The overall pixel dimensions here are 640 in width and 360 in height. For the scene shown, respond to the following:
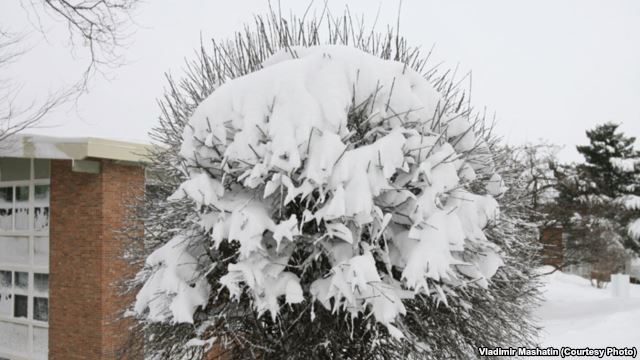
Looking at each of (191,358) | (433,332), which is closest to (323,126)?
(433,332)

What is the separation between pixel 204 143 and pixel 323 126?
88 cm

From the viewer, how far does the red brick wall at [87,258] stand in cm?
854

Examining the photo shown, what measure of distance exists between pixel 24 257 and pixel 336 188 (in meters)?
8.42

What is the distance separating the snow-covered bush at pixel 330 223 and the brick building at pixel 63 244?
170 inches

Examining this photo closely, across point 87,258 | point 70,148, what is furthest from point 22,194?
point 70,148

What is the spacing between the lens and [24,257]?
977 centimetres

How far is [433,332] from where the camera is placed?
A: 4199 mm

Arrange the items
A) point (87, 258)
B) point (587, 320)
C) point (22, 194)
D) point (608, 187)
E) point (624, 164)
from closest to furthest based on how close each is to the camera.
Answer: point (87, 258), point (22, 194), point (587, 320), point (608, 187), point (624, 164)

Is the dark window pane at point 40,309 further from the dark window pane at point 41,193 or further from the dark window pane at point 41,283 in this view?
the dark window pane at point 41,193

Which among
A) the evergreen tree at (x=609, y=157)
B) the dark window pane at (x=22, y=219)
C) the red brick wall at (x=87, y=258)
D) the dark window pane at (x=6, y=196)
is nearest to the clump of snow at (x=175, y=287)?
the red brick wall at (x=87, y=258)

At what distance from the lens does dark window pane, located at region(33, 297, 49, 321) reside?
9.41m

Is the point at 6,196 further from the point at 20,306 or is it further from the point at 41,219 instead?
the point at 20,306

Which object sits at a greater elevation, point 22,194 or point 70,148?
point 70,148

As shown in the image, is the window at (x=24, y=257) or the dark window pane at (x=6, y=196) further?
the dark window pane at (x=6, y=196)
